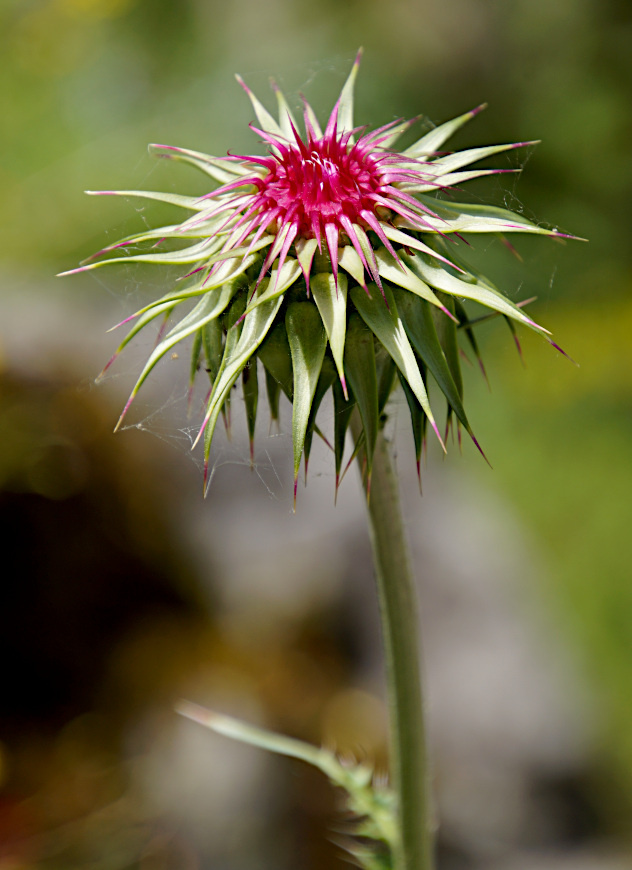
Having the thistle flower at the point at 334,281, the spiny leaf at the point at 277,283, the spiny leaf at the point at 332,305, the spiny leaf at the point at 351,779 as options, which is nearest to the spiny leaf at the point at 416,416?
the thistle flower at the point at 334,281

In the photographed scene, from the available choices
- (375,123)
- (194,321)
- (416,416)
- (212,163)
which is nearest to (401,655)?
(416,416)

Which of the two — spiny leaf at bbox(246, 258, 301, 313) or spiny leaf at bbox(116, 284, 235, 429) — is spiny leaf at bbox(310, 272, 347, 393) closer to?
spiny leaf at bbox(246, 258, 301, 313)

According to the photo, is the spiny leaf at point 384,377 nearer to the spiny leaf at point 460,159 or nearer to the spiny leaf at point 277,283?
the spiny leaf at point 277,283

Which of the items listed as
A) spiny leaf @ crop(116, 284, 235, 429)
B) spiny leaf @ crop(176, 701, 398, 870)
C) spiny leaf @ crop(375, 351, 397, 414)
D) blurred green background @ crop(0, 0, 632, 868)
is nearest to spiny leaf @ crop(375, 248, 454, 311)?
spiny leaf @ crop(375, 351, 397, 414)

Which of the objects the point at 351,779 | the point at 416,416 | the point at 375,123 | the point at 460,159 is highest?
the point at 375,123

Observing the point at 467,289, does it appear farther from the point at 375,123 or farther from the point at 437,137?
the point at 375,123

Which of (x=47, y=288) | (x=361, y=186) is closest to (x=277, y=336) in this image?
(x=361, y=186)

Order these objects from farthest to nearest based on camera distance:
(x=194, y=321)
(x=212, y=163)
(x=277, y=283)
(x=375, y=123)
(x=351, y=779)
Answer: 1. (x=375, y=123)
2. (x=351, y=779)
3. (x=212, y=163)
4. (x=194, y=321)
5. (x=277, y=283)
